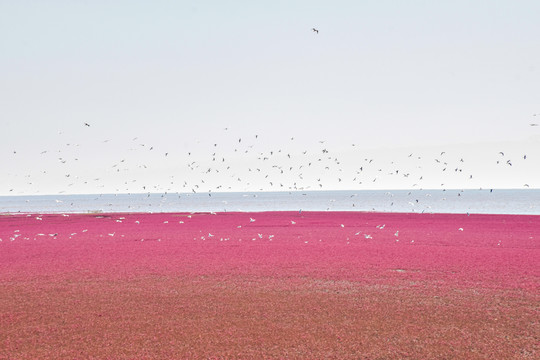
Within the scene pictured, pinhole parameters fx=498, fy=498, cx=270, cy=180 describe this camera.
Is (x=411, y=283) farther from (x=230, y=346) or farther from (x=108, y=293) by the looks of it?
(x=108, y=293)

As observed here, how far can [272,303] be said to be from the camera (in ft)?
43.0

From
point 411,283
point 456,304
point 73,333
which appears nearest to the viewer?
point 73,333

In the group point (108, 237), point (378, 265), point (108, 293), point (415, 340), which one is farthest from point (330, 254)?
point (108, 237)

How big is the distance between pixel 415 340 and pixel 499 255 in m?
14.9

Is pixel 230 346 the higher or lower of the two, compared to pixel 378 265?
higher

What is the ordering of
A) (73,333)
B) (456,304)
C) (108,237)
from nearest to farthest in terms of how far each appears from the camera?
(73,333) < (456,304) < (108,237)

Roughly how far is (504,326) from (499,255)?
1303 centimetres

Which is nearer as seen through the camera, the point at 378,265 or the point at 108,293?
the point at 108,293

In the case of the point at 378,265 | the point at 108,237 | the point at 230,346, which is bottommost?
the point at 108,237

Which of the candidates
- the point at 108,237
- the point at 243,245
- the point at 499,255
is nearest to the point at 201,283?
the point at 243,245

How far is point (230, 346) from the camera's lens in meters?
9.70

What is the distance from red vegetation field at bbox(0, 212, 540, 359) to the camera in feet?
31.6

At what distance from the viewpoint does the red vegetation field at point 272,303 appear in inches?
379

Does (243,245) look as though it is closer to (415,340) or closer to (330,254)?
(330,254)
